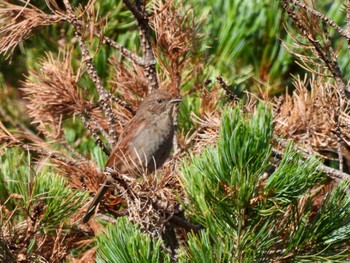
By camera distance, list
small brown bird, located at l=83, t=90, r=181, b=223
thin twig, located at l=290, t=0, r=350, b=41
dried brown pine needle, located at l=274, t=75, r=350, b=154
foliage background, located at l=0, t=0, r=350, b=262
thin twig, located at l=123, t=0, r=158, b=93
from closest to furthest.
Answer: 1. foliage background, located at l=0, t=0, r=350, b=262
2. thin twig, located at l=290, t=0, r=350, b=41
3. dried brown pine needle, located at l=274, t=75, r=350, b=154
4. thin twig, located at l=123, t=0, r=158, b=93
5. small brown bird, located at l=83, t=90, r=181, b=223

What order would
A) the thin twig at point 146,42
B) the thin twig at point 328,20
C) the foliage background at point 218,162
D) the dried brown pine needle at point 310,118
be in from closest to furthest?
the foliage background at point 218,162, the thin twig at point 328,20, the dried brown pine needle at point 310,118, the thin twig at point 146,42

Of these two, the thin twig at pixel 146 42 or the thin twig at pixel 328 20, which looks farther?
the thin twig at pixel 146 42

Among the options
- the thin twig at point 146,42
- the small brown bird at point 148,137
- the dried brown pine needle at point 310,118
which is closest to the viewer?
the dried brown pine needle at point 310,118

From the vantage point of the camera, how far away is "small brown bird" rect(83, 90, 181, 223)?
2895 millimetres

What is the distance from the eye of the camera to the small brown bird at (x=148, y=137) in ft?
9.50

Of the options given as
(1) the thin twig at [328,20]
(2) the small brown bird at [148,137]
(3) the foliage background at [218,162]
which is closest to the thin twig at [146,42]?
(2) the small brown bird at [148,137]

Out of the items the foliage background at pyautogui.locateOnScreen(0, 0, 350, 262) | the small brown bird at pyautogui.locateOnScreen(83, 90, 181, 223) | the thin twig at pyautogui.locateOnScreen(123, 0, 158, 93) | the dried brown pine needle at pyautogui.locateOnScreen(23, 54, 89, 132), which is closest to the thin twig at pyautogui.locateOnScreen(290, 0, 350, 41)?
the foliage background at pyautogui.locateOnScreen(0, 0, 350, 262)

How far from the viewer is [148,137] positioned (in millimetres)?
3938

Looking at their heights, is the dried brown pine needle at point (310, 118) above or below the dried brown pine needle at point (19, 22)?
above

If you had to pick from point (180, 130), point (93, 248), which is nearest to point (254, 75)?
point (180, 130)

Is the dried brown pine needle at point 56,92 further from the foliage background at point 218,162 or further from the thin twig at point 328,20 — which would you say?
the thin twig at point 328,20

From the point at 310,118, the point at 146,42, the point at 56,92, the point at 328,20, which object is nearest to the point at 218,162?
the point at 328,20

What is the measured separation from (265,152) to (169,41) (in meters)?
1.14

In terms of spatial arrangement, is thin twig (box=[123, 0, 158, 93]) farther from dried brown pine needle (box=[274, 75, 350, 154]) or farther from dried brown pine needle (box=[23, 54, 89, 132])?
dried brown pine needle (box=[274, 75, 350, 154])
